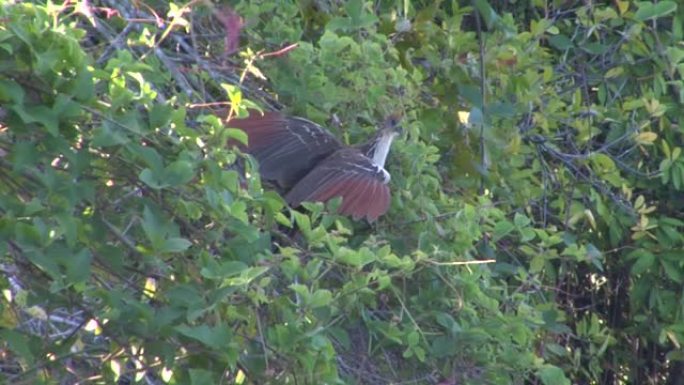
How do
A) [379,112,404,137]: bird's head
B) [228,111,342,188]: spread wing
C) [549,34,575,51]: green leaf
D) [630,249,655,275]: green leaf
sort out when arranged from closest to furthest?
[379,112,404,137]: bird's head → [228,111,342,188]: spread wing → [549,34,575,51]: green leaf → [630,249,655,275]: green leaf

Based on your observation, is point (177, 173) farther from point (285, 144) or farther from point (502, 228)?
Answer: point (285, 144)

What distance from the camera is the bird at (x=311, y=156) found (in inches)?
159

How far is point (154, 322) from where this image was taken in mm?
2668

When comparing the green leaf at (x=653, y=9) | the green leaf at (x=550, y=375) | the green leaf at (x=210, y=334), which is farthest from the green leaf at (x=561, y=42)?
the green leaf at (x=210, y=334)

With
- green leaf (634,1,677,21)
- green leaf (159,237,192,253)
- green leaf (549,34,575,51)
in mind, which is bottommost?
green leaf (549,34,575,51)

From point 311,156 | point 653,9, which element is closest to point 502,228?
point 311,156

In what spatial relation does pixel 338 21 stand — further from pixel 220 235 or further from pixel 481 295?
pixel 220 235

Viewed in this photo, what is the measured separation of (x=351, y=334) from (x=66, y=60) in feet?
4.40

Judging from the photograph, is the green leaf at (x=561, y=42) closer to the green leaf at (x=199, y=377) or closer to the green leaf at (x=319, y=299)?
the green leaf at (x=319, y=299)

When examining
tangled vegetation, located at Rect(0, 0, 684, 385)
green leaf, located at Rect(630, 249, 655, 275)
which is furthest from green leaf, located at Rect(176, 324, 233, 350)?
green leaf, located at Rect(630, 249, 655, 275)

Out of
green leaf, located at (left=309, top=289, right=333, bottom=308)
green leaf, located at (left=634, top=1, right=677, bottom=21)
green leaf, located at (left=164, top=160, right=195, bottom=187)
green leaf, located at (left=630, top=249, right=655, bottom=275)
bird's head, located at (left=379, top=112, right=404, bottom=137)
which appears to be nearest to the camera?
green leaf, located at (left=164, top=160, right=195, bottom=187)

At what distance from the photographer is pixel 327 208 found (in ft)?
12.1

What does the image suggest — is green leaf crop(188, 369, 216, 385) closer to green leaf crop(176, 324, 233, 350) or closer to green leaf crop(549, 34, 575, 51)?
green leaf crop(176, 324, 233, 350)

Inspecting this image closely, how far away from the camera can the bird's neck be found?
4.06 m
